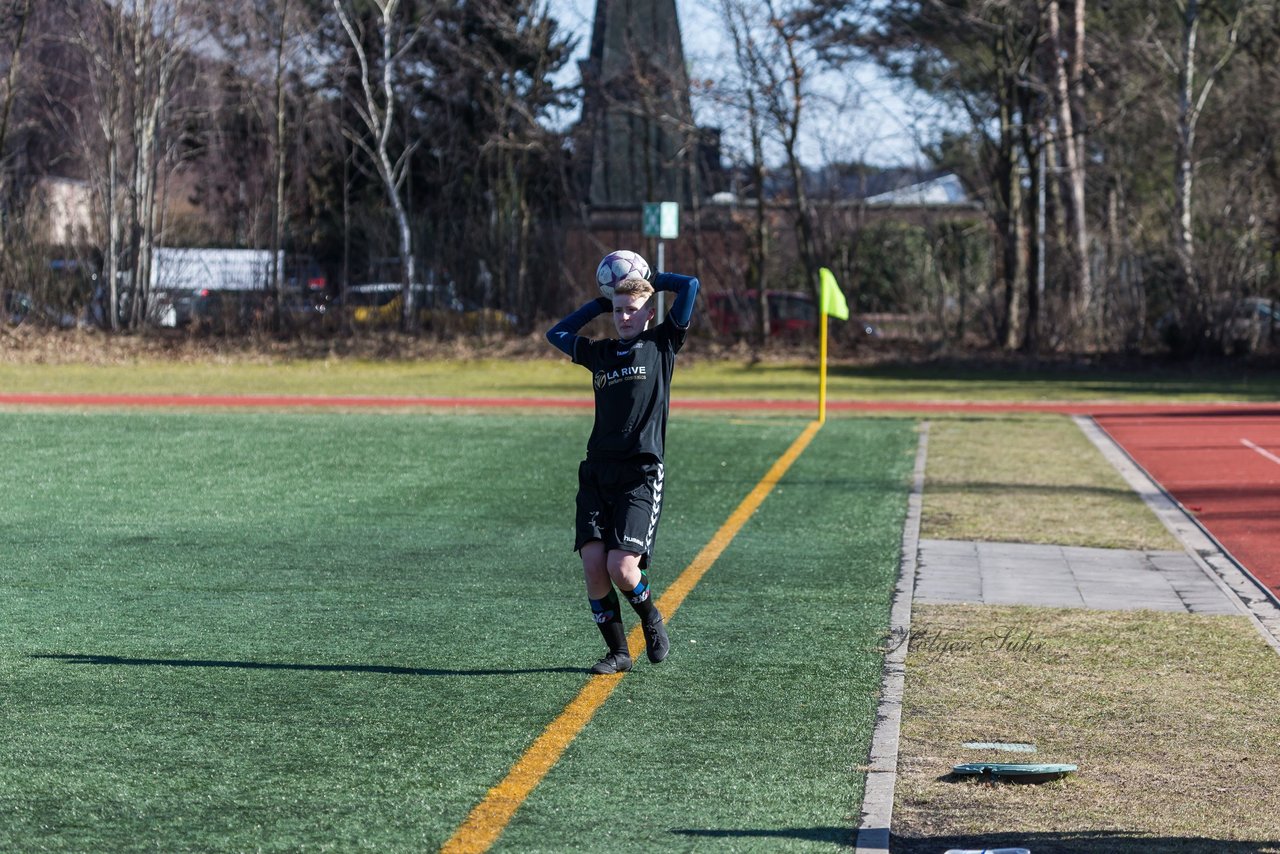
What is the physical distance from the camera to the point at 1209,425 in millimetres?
20562

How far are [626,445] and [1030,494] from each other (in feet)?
25.7

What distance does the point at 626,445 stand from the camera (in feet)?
20.7

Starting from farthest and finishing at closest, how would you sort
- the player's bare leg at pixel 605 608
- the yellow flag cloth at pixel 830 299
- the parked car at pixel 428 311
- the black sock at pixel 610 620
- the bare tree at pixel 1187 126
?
the parked car at pixel 428 311, the bare tree at pixel 1187 126, the yellow flag cloth at pixel 830 299, the black sock at pixel 610 620, the player's bare leg at pixel 605 608

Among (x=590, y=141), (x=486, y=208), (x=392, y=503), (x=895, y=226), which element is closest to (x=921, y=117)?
(x=895, y=226)

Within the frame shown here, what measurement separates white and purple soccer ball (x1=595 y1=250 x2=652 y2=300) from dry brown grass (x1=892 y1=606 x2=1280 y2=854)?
1996 mm

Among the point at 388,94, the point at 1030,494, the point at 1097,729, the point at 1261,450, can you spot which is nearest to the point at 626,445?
the point at 1097,729

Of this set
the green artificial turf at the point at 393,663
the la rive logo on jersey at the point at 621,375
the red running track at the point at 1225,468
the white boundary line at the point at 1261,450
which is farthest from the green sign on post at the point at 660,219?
the la rive logo on jersey at the point at 621,375

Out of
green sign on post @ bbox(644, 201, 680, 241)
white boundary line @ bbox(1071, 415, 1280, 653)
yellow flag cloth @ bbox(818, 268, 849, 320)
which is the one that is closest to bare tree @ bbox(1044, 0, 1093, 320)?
green sign on post @ bbox(644, 201, 680, 241)

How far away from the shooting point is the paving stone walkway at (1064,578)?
862cm

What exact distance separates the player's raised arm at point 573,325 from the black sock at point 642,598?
982 millimetres

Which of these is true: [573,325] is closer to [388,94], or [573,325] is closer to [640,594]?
[640,594]

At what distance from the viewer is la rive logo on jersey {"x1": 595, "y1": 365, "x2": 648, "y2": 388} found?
6.35 metres

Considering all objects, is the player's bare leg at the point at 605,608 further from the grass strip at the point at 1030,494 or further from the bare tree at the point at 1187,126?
the bare tree at the point at 1187,126

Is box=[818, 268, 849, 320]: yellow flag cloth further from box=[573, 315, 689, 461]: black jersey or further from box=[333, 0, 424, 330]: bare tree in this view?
box=[333, 0, 424, 330]: bare tree
